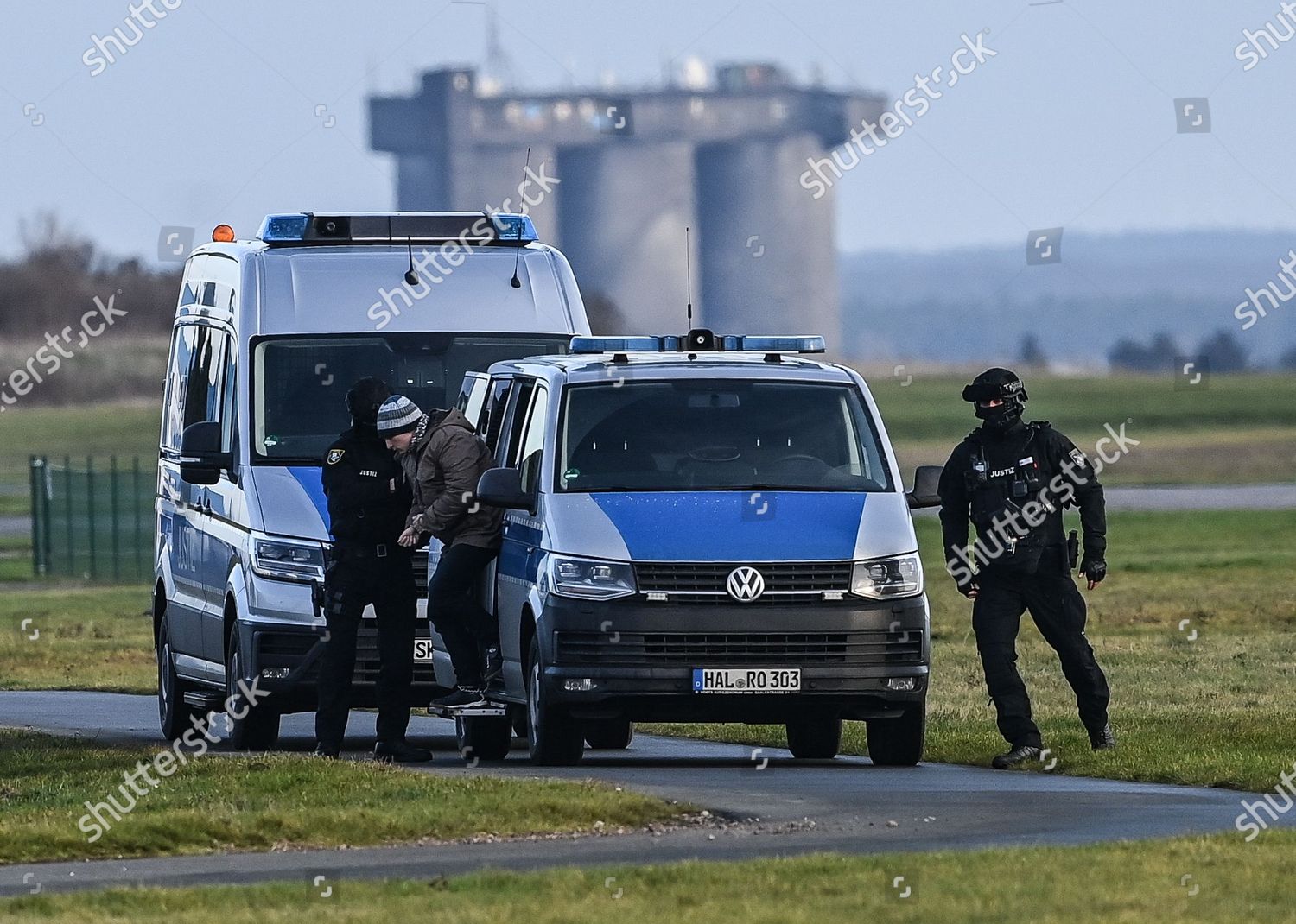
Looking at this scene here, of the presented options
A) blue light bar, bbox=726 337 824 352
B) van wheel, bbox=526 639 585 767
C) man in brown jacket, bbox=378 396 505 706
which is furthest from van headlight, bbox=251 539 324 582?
blue light bar, bbox=726 337 824 352

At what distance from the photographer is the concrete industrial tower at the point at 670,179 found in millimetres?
182750

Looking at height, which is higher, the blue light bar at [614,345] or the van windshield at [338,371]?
the blue light bar at [614,345]

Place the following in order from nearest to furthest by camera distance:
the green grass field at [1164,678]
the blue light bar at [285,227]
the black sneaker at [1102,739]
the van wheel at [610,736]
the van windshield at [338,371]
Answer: the green grass field at [1164,678] → the black sneaker at [1102,739] → the van windshield at [338,371] → the van wheel at [610,736] → the blue light bar at [285,227]

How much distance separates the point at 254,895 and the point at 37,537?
31763 millimetres

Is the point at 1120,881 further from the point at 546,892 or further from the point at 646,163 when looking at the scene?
the point at 646,163

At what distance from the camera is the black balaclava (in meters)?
13.9

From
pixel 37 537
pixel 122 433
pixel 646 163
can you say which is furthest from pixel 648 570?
pixel 646 163

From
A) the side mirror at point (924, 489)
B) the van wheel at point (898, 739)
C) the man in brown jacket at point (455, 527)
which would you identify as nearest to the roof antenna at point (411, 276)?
the man in brown jacket at point (455, 527)

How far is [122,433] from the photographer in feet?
368

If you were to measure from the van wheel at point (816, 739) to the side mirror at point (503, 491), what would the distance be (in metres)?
2.16

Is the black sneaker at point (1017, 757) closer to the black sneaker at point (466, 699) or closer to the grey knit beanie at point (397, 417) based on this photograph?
the black sneaker at point (466, 699)

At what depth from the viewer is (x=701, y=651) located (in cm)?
1321
